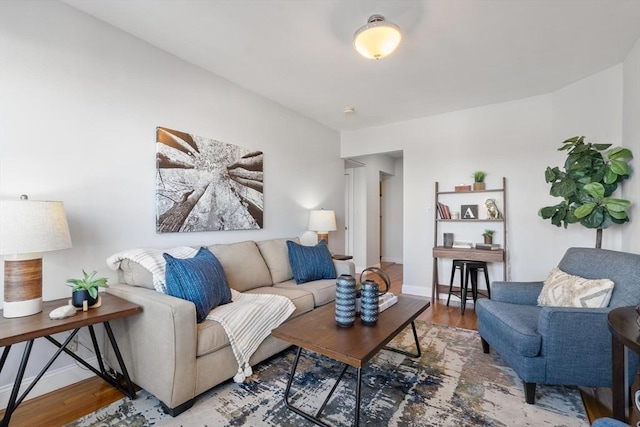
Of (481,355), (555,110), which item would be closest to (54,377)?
(481,355)

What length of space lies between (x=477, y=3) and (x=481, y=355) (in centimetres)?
260

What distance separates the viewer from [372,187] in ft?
20.7

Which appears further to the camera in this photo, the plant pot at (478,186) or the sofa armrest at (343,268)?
the plant pot at (478,186)

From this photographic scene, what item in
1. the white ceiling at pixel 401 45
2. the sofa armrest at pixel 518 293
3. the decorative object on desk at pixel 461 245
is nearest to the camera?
the white ceiling at pixel 401 45

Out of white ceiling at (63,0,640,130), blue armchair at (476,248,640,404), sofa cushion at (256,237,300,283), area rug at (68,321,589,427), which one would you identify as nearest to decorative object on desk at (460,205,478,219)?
white ceiling at (63,0,640,130)

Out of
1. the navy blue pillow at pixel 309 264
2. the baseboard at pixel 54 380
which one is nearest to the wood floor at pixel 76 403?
the baseboard at pixel 54 380

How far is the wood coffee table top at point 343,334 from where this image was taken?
147 centimetres

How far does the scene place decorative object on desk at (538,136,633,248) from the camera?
8.18 ft

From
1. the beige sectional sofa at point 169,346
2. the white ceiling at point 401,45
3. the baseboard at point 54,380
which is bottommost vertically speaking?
the baseboard at point 54,380

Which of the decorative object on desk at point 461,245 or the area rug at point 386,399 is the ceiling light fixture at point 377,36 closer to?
the area rug at point 386,399

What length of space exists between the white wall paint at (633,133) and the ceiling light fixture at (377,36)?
2.15 m

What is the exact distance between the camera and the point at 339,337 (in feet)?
5.40

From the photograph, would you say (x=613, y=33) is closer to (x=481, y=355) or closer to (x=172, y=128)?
(x=481, y=355)

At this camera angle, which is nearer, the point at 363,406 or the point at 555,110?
the point at 363,406
